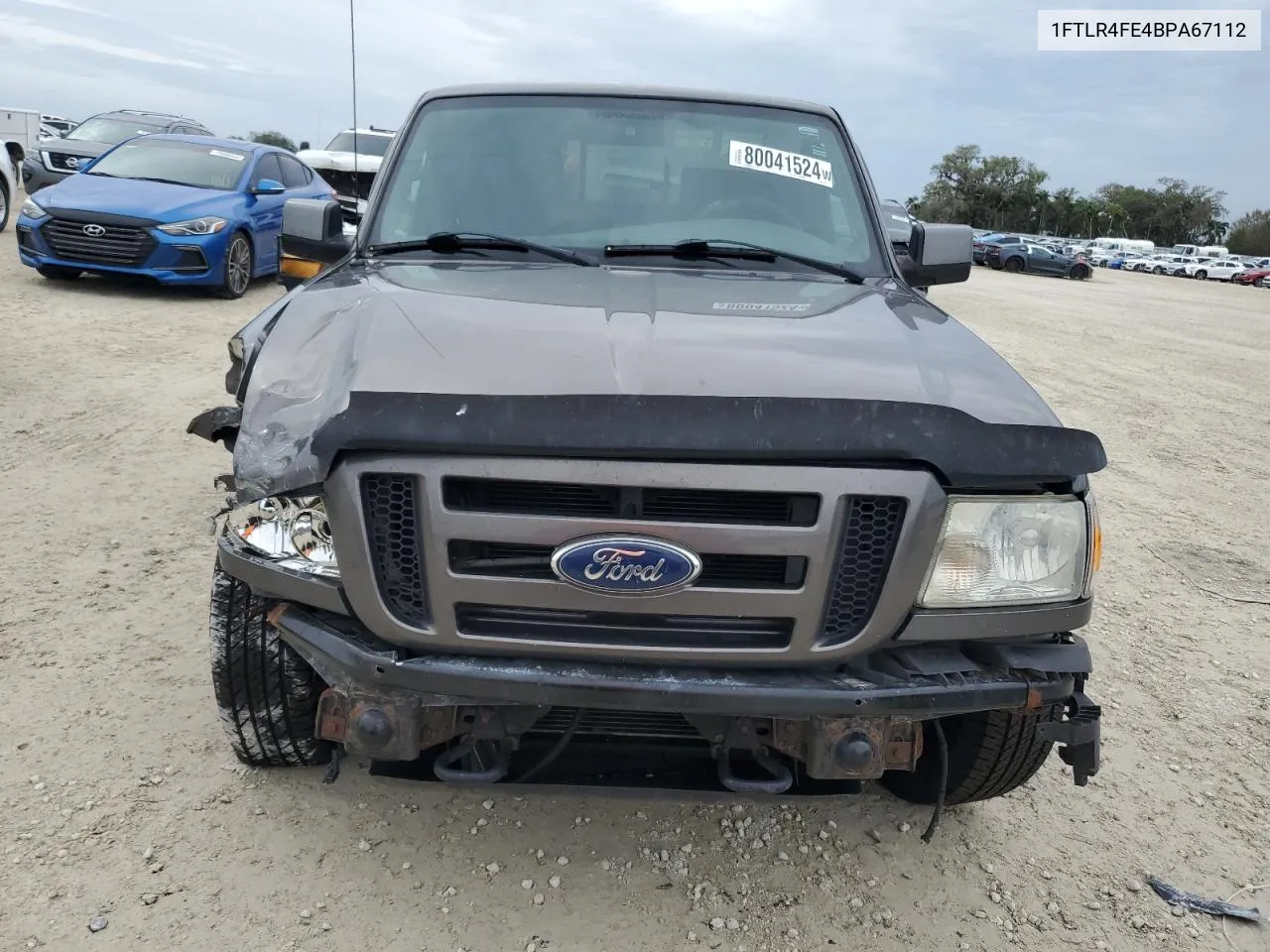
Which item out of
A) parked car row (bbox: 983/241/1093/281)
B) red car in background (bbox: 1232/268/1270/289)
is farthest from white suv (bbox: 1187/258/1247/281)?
parked car row (bbox: 983/241/1093/281)

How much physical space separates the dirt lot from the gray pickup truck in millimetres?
271

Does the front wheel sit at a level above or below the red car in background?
below

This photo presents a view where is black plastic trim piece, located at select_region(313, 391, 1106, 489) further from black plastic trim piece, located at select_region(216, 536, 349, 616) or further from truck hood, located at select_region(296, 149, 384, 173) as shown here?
truck hood, located at select_region(296, 149, 384, 173)

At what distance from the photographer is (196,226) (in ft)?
30.8

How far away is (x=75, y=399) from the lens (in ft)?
19.8

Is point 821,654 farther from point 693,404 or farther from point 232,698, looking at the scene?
point 232,698

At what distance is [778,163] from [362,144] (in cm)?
1533

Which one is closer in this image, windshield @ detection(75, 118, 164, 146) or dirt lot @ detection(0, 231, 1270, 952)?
dirt lot @ detection(0, 231, 1270, 952)

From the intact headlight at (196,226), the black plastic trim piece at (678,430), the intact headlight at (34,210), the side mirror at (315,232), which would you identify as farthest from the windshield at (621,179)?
the intact headlight at (34,210)

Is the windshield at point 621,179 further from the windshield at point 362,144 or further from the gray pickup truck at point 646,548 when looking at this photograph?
the windshield at point 362,144

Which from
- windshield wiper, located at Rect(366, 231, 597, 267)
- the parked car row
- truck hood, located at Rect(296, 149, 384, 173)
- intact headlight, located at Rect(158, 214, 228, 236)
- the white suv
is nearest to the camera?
windshield wiper, located at Rect(366, 231, 597, 267)

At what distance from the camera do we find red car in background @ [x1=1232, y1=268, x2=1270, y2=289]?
44250mm

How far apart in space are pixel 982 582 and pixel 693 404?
28.0 inches

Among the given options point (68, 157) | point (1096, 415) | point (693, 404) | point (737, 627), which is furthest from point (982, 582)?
point (68, 157)
